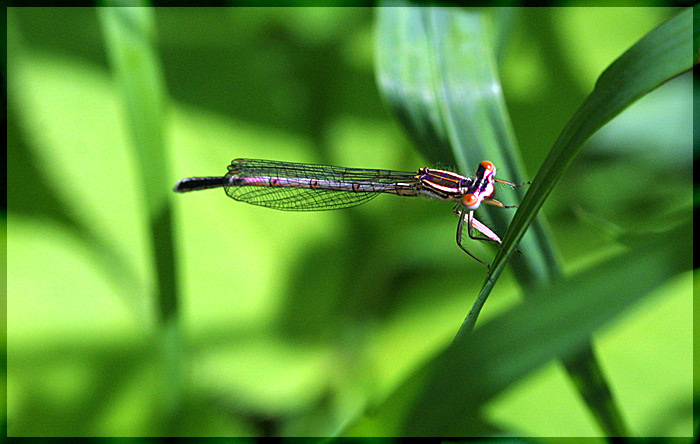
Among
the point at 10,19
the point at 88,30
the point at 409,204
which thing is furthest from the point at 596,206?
the point at 10,19

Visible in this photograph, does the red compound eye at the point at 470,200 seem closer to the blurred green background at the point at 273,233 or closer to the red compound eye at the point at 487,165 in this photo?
the red compound eye at the point at 487,165

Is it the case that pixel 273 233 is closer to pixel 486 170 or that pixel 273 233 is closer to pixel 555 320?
pixel 486 170

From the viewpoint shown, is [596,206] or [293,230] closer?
[596,206]

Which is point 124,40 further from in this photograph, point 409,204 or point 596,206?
point 596,206

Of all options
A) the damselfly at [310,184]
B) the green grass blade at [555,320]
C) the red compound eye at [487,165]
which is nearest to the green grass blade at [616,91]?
the green grass blade at [555,320]

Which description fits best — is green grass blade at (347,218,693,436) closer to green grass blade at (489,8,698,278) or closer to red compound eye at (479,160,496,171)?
green grass blade at (489,8,698,278)

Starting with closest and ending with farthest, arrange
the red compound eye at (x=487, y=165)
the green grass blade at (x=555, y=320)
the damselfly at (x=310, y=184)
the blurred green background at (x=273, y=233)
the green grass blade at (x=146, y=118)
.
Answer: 1. the green grass blade at (x=555, y=320)
2. the red compound eye at (x=487, y=165)
3. the green grass blade at (x=146, y=118)
4. the damselfly at (x=310, y=184)
5. the blurred green background at (x=273, y=233)
